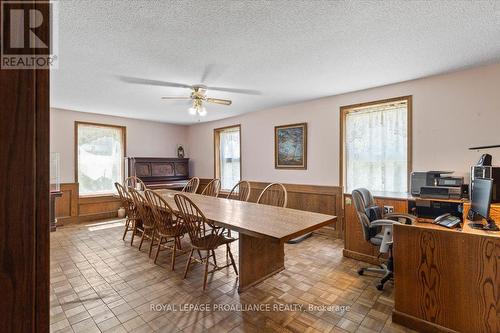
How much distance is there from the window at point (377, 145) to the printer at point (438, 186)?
16.5 inches

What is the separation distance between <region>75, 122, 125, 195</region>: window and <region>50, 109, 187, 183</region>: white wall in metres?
0.11

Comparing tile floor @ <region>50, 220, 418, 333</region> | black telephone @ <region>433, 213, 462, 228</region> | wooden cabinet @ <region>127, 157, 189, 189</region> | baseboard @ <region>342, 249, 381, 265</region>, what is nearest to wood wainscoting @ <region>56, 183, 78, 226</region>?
wooden cabinet @ <region>127, 157, 189, 189</region>

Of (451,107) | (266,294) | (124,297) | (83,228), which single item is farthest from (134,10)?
(83,228)

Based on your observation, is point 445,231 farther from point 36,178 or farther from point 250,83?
point 250,83

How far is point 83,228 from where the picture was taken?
455 centimetres

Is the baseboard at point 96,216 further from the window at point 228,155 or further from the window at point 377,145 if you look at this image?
the window at point 377,145

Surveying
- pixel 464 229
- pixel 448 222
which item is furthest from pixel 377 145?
pixel 464 229

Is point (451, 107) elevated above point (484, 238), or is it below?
above

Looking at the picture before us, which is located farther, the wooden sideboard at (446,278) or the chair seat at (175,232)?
the chair seat at (175,232)

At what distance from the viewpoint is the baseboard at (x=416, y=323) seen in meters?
1.73

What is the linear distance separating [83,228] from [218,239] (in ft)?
11.5

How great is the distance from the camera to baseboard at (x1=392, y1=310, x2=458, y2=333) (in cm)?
173

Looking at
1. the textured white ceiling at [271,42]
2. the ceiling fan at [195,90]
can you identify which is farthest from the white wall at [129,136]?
the ceiling fan at [195,90]

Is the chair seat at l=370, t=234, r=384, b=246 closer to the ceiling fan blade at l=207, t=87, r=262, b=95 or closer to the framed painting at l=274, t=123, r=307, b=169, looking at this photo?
the framed painting at l=274, t=123, r=307, b=169
